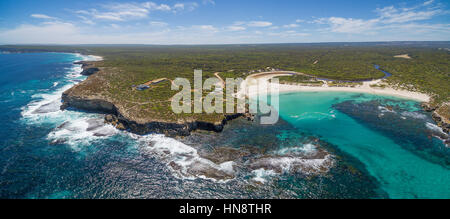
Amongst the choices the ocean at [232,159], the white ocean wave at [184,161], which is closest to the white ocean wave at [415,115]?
the ocean at [232,159]

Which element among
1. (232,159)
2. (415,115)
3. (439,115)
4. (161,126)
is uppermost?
(439,115)

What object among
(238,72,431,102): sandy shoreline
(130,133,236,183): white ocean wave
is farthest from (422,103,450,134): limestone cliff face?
(130,133,236,183): white ocean wave

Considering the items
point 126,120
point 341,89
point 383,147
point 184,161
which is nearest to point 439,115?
point 383,147

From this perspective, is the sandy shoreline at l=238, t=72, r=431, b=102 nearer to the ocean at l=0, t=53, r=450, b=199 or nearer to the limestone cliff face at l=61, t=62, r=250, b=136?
the ocean at l=0, t=53, r=450, b=199

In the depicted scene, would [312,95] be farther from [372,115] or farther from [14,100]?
[14,100]

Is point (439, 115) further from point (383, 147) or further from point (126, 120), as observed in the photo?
point (126, 120)

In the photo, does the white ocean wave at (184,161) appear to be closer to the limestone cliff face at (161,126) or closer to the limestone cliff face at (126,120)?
the limestone cliff face at (161,126)
